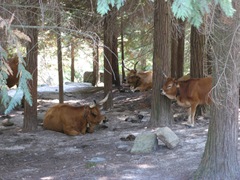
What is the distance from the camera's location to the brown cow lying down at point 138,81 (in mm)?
18266

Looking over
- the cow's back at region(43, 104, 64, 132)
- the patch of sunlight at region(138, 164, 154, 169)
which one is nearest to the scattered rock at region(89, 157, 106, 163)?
the patch of sunlight at region(138, 164, 154, 169)

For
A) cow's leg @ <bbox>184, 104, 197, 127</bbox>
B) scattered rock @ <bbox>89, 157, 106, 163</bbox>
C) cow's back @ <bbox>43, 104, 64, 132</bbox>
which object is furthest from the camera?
cow's back @ <bbox>43, 104, 64, 132</bbox>

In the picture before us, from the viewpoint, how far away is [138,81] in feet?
60.9

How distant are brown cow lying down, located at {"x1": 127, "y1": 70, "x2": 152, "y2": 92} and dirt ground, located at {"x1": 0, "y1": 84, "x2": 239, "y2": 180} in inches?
187

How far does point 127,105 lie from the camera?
615 inches

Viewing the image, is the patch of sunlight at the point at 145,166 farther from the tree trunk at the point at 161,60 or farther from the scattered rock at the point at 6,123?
the scattered rock at the point at 6,123

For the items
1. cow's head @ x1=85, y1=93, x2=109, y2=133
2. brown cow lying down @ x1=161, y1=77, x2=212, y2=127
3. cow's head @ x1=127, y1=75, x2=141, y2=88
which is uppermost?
cow's head @ x1=127, y1=75, x2=141, y2=88

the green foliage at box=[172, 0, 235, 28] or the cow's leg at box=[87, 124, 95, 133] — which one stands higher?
the green foliage at box=[172, 0, 235, 28]

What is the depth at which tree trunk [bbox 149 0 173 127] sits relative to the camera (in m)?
10.7

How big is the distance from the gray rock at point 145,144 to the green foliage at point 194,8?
416cm

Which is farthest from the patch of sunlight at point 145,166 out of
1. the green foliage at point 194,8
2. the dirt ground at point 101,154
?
the green foliage at point 194,8

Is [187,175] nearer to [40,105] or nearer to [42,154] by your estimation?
[42,154]

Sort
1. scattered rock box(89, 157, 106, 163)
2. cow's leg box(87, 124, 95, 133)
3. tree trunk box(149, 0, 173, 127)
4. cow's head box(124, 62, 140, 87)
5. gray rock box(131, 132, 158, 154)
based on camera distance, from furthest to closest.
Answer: cow's head box(124, 62, 140, 87), cow's leg box(87, 124, 95, 133), tree trunk box(149, 0, 173, 127), gray rock box(131, 132, 158, 154), scattered rock box(89, 157, 106, 163)

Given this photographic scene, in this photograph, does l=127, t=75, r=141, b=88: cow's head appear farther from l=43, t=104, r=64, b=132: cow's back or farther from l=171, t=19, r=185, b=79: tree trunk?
l=43, t=104, r=64, b=132: cow's back
